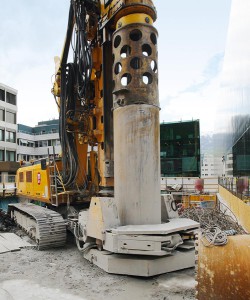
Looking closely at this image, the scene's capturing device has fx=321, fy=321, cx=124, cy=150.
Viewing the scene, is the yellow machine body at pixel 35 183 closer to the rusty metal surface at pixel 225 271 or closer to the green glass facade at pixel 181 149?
the rusty metal surface at pixel 225 271

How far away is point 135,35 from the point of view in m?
6.73

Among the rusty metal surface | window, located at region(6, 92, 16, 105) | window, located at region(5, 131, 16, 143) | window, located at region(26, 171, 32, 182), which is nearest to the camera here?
the rusty metal surface

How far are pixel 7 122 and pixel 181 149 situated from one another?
29.0m

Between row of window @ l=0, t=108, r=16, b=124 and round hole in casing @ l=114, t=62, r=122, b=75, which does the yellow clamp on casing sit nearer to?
round hole in casing @ l=114, t=62, r=122, b=75

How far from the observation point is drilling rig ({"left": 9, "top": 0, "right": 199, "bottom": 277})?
596 centimetres

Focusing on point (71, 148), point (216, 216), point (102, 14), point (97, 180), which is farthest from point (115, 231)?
point (216, 216)

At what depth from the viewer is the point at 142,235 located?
566 cm

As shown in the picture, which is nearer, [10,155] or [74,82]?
[74,82]

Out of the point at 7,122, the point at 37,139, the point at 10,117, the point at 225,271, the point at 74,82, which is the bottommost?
the point at 225,271

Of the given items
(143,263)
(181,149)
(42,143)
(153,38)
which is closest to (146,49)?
(153,38)

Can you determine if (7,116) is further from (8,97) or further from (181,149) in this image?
(181,149)

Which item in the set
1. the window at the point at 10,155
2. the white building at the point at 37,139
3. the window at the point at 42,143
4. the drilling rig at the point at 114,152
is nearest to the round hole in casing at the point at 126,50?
the drilling rig at the point at 114,152

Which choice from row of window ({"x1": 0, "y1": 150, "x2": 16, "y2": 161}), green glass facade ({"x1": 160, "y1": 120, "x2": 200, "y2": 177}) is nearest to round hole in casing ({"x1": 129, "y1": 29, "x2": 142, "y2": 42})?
green glass facade ({"x1": 160, "y1": 120, "x2": 200, "y2": 177})

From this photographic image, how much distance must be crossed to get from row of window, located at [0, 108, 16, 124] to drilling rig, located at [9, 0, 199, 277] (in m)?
41.2
